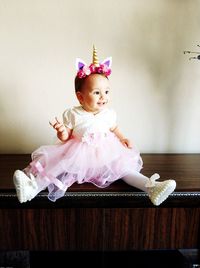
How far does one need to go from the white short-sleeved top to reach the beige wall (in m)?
0.30

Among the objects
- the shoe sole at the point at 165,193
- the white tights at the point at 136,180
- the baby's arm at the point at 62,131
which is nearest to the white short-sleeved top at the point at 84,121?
the baby's arm at the point at 62,131

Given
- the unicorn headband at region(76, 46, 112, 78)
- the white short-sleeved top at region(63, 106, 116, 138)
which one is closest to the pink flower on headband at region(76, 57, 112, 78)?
the unicorn headband at region(76, 46, 112, 78)

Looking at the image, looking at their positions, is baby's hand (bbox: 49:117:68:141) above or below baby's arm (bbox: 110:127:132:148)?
above

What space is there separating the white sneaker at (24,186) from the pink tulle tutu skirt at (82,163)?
4 centimetres

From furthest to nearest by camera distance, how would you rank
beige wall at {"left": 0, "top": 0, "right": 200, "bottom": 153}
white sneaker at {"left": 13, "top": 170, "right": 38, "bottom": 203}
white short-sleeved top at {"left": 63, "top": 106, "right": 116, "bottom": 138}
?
beige wall at {"left": 0, "top": 0, "right": 200, "bottom": 153} → white short-sleeved top at {"left": 63, "top": 106, "right": 116, "bottom": 138} → white sneaker at {"left": 13, "top": 170, "right": 38, "bottom": 203}

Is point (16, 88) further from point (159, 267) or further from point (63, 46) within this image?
point (159, 267)

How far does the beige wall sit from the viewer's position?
116 cm

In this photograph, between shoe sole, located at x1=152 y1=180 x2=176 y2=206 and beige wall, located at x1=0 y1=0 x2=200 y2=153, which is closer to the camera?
shoe sole, located at x1=152 y1=180 x2=176 y2=206

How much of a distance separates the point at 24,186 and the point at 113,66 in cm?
62

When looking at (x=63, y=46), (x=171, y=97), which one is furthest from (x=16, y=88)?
(x=171, y=97)

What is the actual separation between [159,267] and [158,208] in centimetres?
28

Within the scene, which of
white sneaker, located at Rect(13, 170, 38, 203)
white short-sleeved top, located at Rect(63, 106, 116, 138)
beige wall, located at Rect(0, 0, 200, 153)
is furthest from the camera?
beige wall, located at Rect(0, 0, 200, 153)

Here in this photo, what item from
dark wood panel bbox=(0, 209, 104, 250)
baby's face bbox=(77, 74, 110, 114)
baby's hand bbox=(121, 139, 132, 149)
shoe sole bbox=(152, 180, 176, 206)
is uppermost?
baby's face bbox=(77, 74, 110, 114)

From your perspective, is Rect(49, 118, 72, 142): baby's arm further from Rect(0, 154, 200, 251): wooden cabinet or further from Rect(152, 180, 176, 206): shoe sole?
Rect(152, 180, 176, 206): shoe sole
